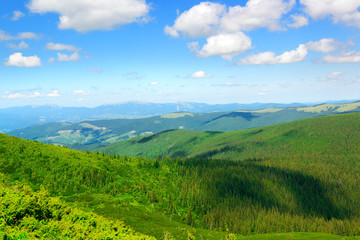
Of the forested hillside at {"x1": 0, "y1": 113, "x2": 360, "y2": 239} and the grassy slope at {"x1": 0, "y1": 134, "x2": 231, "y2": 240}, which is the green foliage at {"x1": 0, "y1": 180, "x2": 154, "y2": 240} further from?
the forested hillside at {"x1": 0, "y1": 113, "x2": 360, "y2": 239}

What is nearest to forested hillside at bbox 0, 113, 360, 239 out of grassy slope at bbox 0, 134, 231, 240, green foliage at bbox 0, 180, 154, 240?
grassy slope at bbox 0, 134, 231, 240

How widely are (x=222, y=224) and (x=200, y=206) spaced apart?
21611 mm

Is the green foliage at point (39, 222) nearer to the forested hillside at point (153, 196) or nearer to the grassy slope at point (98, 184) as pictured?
the grassy slope at point (98, 184)

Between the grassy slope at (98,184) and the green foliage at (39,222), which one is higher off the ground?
the green foliage at (39,222)

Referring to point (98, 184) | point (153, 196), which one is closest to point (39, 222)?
point (98, 184)

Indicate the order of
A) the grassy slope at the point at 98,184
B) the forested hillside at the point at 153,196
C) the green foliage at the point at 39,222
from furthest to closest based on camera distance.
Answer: the forested hillside at the point at 153,196 < the grassy slope at the point at 98,184 < the green foliage at the point at 39,222

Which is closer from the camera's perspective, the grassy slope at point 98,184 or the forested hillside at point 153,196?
the grassy slope at point 98,184

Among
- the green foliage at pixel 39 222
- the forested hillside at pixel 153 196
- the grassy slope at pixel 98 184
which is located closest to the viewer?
the green foliage at pixel 39 222

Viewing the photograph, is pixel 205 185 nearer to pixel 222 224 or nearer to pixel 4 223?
pixel 222 224

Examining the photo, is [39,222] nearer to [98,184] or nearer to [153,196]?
[98,184]

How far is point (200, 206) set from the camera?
153625mm

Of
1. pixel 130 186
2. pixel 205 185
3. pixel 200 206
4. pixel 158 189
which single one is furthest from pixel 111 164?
pixel 205 185

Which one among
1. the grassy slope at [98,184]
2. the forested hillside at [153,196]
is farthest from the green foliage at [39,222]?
the forested hillside at [153,196]

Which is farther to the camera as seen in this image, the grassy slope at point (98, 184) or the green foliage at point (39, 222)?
the grassy slope at point (98, 184)
